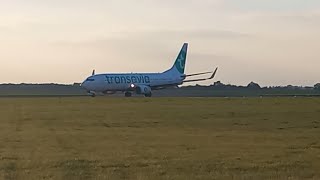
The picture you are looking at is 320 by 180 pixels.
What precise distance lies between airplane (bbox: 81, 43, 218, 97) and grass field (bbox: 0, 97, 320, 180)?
57.2 m

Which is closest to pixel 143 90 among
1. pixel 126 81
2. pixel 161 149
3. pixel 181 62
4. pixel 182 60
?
pixel 126 81

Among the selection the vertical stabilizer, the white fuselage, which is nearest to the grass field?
the white fuselage

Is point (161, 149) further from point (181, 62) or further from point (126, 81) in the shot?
point (181, 62)

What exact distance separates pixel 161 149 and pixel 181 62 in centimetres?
9049

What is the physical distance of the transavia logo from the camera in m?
112

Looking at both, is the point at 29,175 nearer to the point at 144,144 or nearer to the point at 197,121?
the point at 144,144

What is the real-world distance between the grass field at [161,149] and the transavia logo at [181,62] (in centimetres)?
7240

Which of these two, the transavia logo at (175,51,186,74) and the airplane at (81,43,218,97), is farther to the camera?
the transavia logo at (175,51,186,74)

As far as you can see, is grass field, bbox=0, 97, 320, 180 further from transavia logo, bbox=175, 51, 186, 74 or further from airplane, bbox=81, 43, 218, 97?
transavia logo, bbox=175, 51, 186, 74

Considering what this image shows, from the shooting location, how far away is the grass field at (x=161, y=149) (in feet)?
58.0

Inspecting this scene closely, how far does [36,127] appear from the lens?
35062 mm

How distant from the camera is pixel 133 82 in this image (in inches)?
3981

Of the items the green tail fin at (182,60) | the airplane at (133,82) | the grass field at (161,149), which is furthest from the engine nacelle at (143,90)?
the grass field at (161,149)

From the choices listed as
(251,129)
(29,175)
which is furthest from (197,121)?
(29,175)
